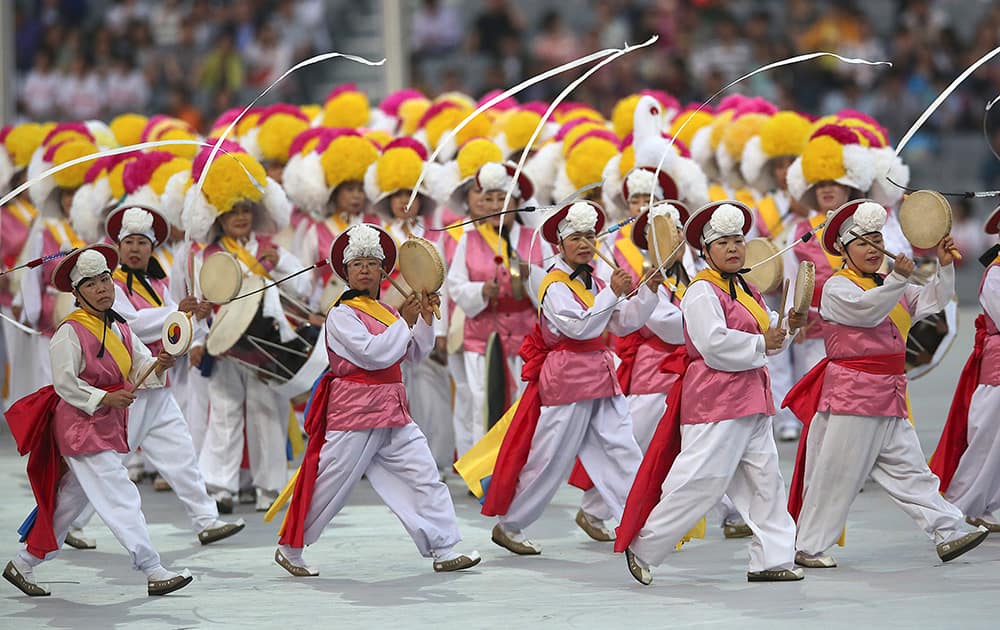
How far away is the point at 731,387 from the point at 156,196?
4.60 m

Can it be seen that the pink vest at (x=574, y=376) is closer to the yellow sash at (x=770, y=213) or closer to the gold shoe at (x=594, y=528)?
the gold shoe at (x=594, y=528)

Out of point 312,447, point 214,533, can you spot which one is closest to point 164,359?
point 312,447

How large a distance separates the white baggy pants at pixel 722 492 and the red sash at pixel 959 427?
1405 millimetres

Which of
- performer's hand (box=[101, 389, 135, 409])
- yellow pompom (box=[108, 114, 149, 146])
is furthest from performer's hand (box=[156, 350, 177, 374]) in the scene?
yellow pompom (box=[108, 114, 149, 146])

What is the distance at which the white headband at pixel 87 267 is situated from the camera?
7605 millimetres

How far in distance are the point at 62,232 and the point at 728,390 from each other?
18.1 feet

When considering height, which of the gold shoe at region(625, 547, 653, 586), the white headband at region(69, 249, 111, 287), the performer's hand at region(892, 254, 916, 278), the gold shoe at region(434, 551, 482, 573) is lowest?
the gold shoe at region(434, 551, 482, 573)

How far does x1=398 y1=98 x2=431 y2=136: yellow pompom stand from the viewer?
544 inches

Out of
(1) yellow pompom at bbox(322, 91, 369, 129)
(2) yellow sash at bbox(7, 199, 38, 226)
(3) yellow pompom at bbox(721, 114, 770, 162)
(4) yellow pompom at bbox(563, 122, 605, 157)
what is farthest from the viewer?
(1) yellow pompom at bbox(322, 91, 369, 129)

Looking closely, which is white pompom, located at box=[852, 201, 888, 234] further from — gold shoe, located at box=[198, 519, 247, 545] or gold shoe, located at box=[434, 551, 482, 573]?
gold shoe, located at box=[198, 519, 247, 545]

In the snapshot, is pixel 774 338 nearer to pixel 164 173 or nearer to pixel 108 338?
pixel 108 338

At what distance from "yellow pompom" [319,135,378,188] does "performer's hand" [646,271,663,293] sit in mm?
3190

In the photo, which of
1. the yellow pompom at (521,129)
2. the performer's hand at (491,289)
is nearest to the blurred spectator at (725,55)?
the yellow pompom at (521,129)

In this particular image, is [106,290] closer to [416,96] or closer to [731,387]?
[731,387]
